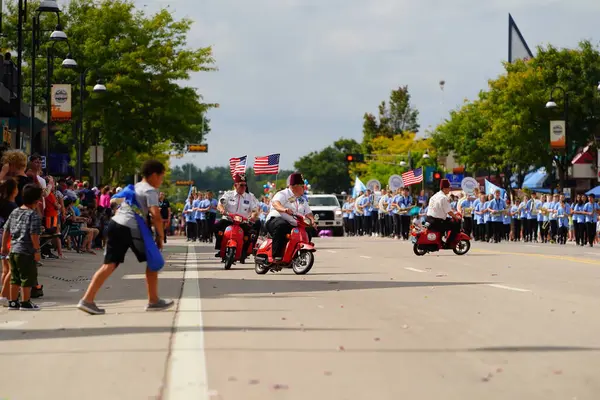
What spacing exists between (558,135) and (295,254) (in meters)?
40.8

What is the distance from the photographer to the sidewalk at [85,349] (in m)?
7.75

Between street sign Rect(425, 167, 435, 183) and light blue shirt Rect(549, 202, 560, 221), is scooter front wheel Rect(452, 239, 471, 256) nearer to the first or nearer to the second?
light blue shirt Rect(549, 202, 560, 221)

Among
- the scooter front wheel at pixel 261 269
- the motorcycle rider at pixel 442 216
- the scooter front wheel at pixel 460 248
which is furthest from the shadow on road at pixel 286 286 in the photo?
the scooter front wheel at pixel 460 248

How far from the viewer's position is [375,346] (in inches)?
386

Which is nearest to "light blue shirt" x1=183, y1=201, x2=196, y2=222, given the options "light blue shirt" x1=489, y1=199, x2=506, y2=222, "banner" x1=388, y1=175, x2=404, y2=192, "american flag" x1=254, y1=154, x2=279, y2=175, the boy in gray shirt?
"american flag" x1=254, y1=154, x2=279, y2=175

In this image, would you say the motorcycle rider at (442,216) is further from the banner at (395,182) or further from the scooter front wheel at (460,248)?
the banner at (395,182)

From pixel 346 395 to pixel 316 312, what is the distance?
5603 millimetres

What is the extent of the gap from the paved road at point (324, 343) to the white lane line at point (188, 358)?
14mm

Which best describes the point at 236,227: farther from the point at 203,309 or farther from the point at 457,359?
the point at 457,359

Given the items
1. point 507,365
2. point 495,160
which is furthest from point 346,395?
point 495,160

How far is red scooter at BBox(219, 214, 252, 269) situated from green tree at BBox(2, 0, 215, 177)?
3117 centimetres

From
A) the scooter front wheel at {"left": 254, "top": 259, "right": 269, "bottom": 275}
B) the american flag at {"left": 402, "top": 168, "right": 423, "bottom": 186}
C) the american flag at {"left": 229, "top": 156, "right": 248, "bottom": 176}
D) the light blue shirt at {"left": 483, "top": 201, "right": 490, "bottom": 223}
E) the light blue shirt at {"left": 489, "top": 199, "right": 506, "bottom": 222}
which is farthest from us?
the american flag at {"left": 402, "top": 168, "right": 423, "bottom": 186}

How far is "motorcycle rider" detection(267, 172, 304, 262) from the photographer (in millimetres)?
20766

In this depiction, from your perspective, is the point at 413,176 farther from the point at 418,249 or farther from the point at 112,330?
the point at 112,330
